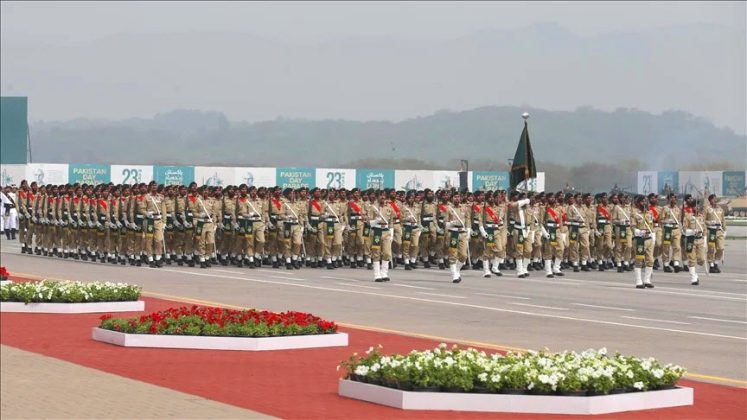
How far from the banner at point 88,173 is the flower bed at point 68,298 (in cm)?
3098

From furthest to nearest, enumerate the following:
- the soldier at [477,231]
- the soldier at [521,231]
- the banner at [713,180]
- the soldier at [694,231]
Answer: the banner at [713,180], the soldier at [477,231], the soldier at [521,231], the soldier at [694,231]

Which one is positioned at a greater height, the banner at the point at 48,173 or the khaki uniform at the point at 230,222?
the banner at the point at 48,173

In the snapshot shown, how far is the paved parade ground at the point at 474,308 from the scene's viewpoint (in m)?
15.3

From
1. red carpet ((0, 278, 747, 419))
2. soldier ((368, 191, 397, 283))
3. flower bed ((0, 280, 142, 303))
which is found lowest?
red carpet ((0, 278, 747, 419))

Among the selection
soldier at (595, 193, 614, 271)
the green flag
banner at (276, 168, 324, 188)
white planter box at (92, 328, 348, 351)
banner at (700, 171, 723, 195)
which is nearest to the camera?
white planter box at (92, 328, 348, 351)

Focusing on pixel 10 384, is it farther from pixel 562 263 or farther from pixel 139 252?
pixel 562 263

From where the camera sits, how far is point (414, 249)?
33.8 metres

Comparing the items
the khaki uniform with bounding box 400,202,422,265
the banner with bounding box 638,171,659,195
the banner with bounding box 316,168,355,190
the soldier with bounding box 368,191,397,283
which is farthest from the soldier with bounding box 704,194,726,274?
the banner with bounding box 638,171,659,195

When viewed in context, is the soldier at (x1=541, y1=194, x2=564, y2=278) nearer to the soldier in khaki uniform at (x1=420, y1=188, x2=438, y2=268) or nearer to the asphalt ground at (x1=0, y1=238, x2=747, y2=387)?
the asphalt ground at (x1=0, y1=238, x2=747, y2=387)

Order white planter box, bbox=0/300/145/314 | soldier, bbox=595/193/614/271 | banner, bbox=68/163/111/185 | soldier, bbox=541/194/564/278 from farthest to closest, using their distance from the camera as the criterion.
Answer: banner, bbox=68/163/111/185 < soldier, bbox=595/193/614/271 < soldier, bbox=541/194/564/278 < white planter box, bbox=0/300/145/314

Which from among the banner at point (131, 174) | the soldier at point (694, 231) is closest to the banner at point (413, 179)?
the banner at point (131, 174)

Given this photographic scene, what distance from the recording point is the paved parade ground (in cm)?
1532

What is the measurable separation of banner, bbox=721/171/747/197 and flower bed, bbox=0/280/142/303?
43.2 m

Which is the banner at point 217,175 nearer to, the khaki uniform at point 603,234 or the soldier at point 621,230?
the khaki uniform at point 603,234
